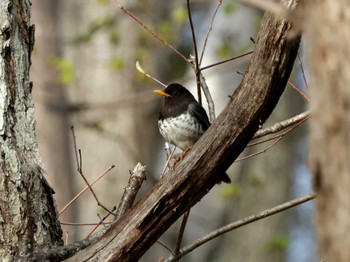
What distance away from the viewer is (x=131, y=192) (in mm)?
3072

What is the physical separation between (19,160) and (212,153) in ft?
2.83

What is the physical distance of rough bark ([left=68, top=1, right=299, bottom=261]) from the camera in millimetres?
2482

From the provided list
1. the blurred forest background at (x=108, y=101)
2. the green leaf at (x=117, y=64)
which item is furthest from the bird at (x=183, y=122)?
the green leaf at (x=117, y=64)

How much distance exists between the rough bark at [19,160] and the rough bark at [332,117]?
5.74 feet

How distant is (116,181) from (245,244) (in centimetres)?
258

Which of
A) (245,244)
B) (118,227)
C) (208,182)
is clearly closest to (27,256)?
(118,227)

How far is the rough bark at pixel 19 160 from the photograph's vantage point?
3041 millimetres

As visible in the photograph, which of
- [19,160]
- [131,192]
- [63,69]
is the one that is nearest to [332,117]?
[131,192]

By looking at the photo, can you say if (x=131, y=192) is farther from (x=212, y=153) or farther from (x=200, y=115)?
(x=200, y=115)

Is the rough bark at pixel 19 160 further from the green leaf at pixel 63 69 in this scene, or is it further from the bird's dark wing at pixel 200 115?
the green leaf at pixel 63 69

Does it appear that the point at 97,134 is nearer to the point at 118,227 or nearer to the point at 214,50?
the point at 214,50

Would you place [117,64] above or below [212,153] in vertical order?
above

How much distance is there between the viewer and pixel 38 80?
7.95 m

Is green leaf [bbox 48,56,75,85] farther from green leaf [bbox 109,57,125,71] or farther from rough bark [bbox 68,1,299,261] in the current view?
rough bark [bbox 68,1,299,261]
